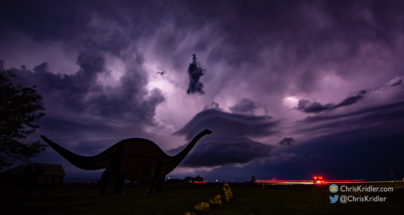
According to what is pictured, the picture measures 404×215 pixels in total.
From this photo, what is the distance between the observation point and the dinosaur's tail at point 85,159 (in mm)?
18234

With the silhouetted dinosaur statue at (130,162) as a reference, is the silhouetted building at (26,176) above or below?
below

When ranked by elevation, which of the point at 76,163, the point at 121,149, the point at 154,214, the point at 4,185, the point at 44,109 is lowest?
the point at 4,185

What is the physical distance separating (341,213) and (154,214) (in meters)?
10.1

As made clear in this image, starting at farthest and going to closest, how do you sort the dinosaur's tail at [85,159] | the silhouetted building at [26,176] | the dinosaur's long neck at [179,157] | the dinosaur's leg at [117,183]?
the silhouetted building at [26,176]
the dinosaur's long neck at [179,157]
the dinosaur's leg at [117,183]
the dinosaur's tail at [85,159]

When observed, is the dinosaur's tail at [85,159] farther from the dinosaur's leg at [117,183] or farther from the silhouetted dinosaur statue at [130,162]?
the dinosaur's leg at [117,183]

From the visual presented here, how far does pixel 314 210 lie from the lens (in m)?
10.9

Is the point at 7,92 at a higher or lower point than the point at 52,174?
higher

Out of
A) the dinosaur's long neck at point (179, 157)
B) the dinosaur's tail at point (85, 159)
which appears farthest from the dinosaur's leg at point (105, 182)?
the dinosaur's long neck at point (179, 157)

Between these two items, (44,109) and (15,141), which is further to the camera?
(44,109)

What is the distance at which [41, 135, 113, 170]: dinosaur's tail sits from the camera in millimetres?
18234

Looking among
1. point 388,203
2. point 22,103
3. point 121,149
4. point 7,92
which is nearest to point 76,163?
point 121,149

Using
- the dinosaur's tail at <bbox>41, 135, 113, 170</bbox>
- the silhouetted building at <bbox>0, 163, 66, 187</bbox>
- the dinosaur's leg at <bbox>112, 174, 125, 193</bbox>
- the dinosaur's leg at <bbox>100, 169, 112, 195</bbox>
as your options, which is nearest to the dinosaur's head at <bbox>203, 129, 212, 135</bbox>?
the dinosaur's leg at <bbox>112, 174, 125, 193</bbox>

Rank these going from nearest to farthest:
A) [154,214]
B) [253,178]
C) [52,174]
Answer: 1. [154,214]
2. [253,178]
3. [52,174]

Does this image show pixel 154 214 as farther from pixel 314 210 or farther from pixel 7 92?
pixel 7 92
